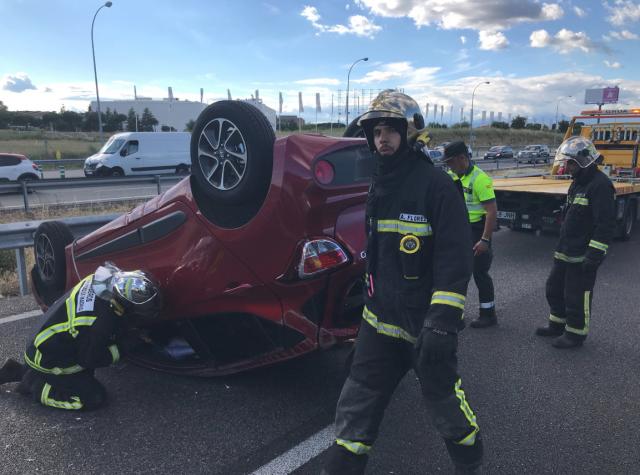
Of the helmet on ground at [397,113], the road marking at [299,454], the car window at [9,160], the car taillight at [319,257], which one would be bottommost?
the road marking at [299,454]

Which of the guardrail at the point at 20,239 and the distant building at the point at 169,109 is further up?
the distant building at the point at 169,109

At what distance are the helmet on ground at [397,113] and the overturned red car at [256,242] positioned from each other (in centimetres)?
52

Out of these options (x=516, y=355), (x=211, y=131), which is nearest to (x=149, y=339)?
(x=211, y=131)

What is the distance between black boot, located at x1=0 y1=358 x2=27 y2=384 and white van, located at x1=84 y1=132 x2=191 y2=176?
18.3 metres

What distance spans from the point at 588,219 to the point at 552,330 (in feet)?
3.31

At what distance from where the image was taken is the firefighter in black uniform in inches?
166


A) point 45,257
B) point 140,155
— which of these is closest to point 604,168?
point 45,257

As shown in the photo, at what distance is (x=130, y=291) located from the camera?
3006mm

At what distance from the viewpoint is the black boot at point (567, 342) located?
4.32 metres

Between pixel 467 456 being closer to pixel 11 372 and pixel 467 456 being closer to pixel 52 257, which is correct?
pixel 11 372

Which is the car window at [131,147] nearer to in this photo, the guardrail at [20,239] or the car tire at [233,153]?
the guardrail at [20,239]

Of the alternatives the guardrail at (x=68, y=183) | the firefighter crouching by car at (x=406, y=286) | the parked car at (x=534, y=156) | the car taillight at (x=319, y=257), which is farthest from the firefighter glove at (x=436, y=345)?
the parked car at (x=534, y=156)

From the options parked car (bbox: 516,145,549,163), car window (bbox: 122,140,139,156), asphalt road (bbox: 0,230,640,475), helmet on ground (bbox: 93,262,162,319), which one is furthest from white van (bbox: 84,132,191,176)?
parked car (bbox: 516,145,549,163)

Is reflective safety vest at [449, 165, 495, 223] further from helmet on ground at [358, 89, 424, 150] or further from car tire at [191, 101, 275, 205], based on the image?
Result: helmet on ground at [358, 89, 424, 150]
